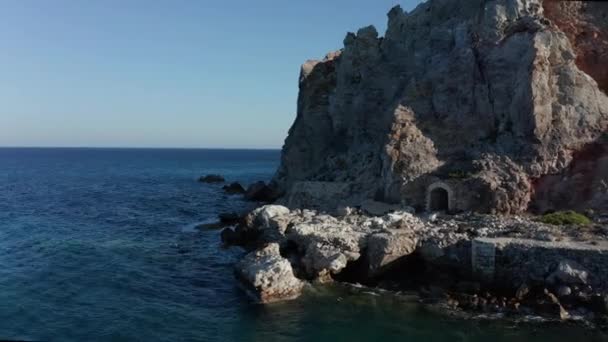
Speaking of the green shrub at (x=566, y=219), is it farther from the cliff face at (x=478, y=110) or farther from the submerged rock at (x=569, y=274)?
the submerged rock at (x=569, y=274)

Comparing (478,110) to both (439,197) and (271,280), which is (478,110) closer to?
(439,197)

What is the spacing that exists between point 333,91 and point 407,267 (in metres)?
33.8

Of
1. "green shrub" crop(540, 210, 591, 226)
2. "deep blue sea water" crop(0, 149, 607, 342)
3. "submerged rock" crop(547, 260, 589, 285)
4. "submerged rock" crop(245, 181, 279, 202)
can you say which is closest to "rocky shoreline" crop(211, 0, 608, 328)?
"submerged rock" crop(547, 260, 589, 285)

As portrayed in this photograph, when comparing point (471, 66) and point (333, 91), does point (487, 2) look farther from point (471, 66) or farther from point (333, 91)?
point (333, 91)

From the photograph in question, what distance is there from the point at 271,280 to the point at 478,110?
2355 centimetres

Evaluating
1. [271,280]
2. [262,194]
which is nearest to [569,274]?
[271,280]

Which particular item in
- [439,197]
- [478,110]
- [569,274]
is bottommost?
[569,274]

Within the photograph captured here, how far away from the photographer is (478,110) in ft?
131

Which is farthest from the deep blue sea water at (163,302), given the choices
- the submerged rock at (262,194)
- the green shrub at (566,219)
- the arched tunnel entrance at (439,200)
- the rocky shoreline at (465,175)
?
the submerged rock at (262,194)

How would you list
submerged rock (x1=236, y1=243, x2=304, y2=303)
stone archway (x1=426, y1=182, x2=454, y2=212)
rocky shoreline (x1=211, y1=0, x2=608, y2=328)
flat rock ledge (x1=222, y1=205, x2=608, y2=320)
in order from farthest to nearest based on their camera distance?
stone archway (x1=426, y1=182, x2=454, y2=212) → rocky shoreline (x1=211, y1=0, x2=608, y2=328) → submerged rock (x1=236, y1=243, x2=304, y2=303) → flat rock ledge (x1=222, y1=205, x2=608, y2=320)

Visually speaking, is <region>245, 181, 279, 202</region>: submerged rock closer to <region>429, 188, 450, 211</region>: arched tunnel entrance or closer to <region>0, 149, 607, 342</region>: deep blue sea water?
<region>0, 149, 607, 342</region>: deep blue sea water

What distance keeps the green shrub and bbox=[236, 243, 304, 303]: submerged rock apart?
636 inches

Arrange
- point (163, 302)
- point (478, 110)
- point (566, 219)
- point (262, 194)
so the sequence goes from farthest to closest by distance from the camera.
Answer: point (262, 194) → point (478, 110) → point (566, 219) → point (163, 302)

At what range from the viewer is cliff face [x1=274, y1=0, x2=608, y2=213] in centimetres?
3616
